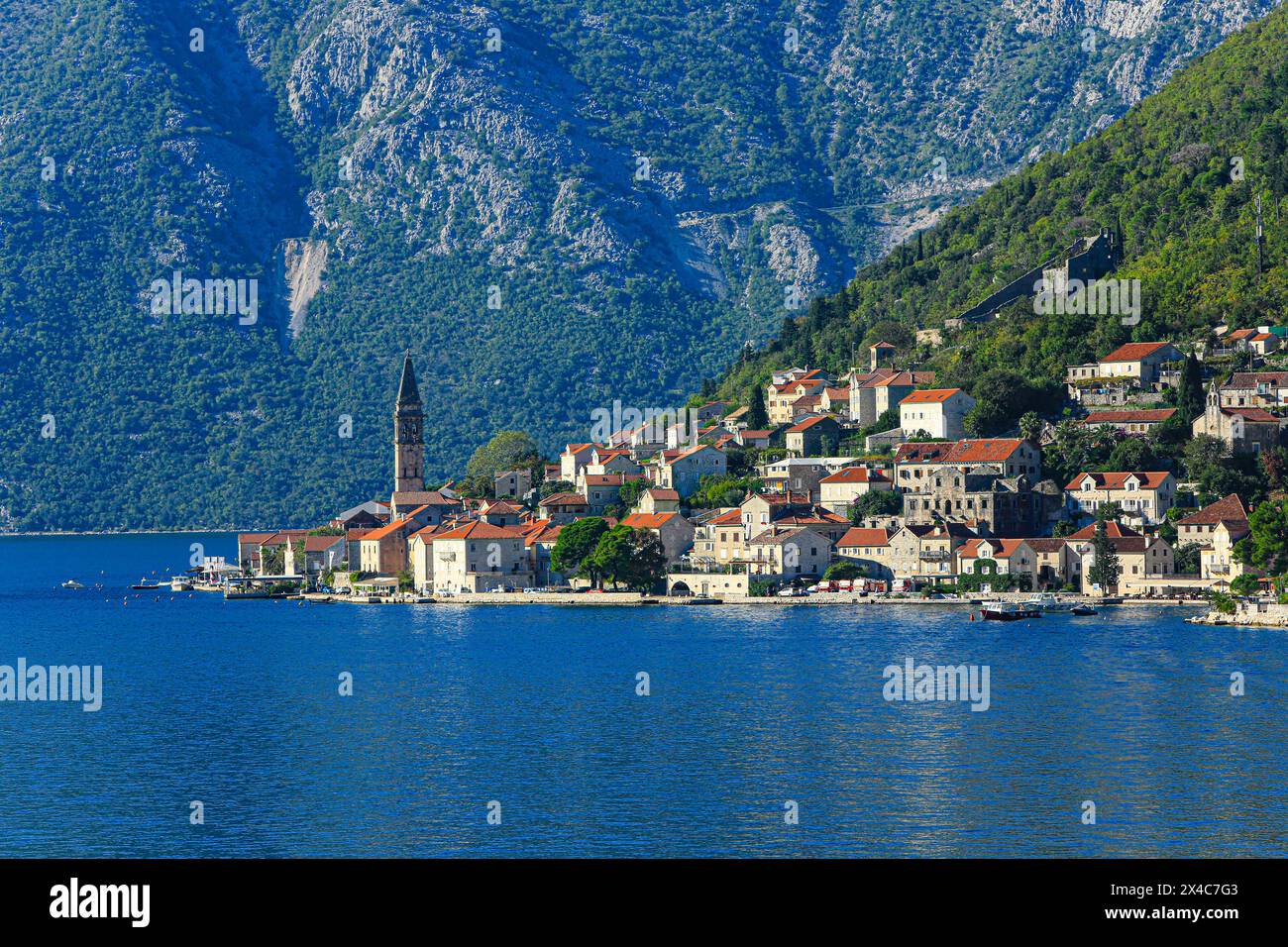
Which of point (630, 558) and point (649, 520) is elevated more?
point (649, 520)

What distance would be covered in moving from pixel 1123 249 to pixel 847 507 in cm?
3308

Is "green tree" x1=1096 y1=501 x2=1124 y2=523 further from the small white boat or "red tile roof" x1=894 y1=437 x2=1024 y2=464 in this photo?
"red tile roof" x1=894 y1=437 x2=1024 y2=464

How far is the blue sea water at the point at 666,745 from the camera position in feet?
104

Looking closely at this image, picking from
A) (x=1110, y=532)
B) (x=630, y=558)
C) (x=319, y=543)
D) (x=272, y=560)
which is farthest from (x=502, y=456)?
(x=1110, y=532)

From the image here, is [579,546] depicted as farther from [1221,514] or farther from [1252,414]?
[1252,414]

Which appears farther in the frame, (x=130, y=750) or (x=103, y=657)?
(x=103, y=657)

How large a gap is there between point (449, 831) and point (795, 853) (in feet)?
19.9

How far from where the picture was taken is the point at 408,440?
133 m

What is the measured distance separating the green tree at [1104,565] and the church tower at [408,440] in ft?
191

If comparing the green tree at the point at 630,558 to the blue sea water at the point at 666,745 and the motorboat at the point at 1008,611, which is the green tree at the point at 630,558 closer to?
the blue sea water at the point at 666,745

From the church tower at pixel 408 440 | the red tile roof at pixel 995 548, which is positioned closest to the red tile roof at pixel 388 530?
the church tower at pixel 408 440

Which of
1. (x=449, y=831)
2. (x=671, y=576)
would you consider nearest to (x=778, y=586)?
(x=671, y=576)

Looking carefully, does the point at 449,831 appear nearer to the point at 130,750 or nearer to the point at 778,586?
the point at 130,750

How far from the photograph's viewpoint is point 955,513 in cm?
9269
